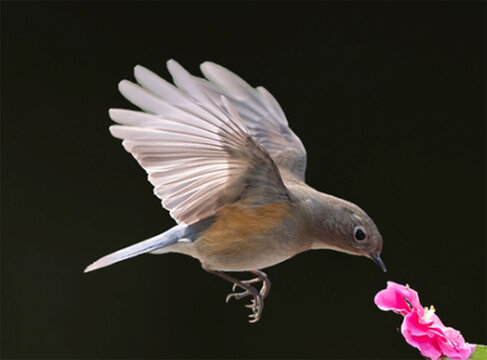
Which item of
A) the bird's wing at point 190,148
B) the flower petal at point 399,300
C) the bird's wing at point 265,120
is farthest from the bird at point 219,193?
the flower petal at point 399,300

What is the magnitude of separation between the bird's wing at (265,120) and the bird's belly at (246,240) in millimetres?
408

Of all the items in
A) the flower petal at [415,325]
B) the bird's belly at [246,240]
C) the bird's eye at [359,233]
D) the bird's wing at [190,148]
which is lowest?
the bird's eye at [359,233]

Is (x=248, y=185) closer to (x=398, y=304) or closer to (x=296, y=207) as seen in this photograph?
(x=296, y=207)

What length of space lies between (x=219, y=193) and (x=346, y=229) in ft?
1.00

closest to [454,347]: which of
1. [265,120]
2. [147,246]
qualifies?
[147,246]

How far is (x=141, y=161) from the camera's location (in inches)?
59.6

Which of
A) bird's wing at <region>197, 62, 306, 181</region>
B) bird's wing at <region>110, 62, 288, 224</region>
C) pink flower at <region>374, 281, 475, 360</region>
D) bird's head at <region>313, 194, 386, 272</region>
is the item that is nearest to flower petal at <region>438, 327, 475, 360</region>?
pink flower at <region>374, 281, 475, 360</region>

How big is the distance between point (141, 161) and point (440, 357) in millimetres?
737

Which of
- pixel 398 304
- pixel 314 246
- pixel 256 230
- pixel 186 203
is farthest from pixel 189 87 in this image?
pixel 398 304

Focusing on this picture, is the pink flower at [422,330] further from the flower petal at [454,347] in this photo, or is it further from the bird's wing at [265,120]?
the bird's wing at [265,120]

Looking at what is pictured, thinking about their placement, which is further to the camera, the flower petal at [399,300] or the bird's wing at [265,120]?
the bird's wing at [265,120]

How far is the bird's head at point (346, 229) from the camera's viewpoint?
1.62 meters

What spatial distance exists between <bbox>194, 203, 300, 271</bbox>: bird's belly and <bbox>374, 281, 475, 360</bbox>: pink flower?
0.50 meters

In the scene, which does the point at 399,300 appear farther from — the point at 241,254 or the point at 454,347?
the point at 241,254
